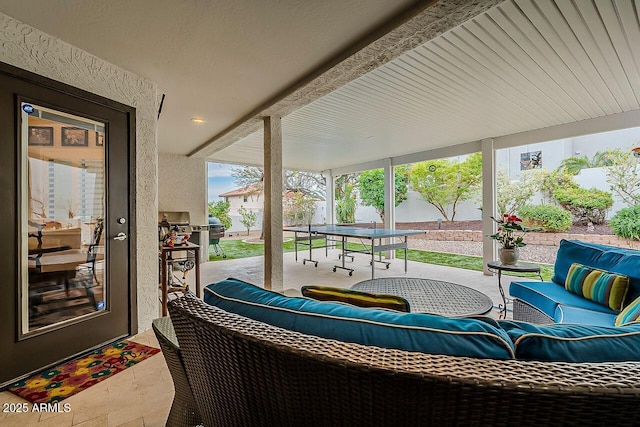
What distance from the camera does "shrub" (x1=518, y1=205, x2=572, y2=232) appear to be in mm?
6496

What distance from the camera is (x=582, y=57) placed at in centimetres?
244

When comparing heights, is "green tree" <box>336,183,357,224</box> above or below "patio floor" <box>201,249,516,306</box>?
above

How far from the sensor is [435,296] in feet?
7.78

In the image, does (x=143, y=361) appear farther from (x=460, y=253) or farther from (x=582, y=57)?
(x=460, y=253)

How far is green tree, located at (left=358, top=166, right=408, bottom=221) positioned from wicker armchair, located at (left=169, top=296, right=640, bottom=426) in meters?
9.79

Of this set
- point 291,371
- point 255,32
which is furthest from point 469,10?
point 291,371

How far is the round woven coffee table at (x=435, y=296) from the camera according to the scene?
6.70ft

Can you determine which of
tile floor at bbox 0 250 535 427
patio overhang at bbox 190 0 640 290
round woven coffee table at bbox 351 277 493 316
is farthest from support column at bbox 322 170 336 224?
tile floor at bbox 0 250 535 427

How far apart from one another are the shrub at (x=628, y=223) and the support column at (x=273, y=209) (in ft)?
20.2

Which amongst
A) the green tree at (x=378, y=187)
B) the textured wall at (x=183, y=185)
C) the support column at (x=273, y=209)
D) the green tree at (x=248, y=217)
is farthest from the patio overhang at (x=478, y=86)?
the green tree at (x=248, y=217)

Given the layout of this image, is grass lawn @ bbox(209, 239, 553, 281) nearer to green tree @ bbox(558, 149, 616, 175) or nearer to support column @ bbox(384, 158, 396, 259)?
support column @ bbox(384, 158, 396, 259)

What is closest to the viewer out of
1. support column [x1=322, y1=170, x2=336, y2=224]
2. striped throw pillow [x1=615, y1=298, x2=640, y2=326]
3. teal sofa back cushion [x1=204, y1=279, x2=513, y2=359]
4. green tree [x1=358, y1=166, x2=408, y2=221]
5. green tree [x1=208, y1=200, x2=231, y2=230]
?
teal sofa back cushion [x1=204, y1=279, x2=513, y2=359]

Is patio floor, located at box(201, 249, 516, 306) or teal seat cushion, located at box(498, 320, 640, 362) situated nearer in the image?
teal seat cushion, located at box(498, 320, 640, 362)

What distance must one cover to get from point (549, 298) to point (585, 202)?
229 inches
